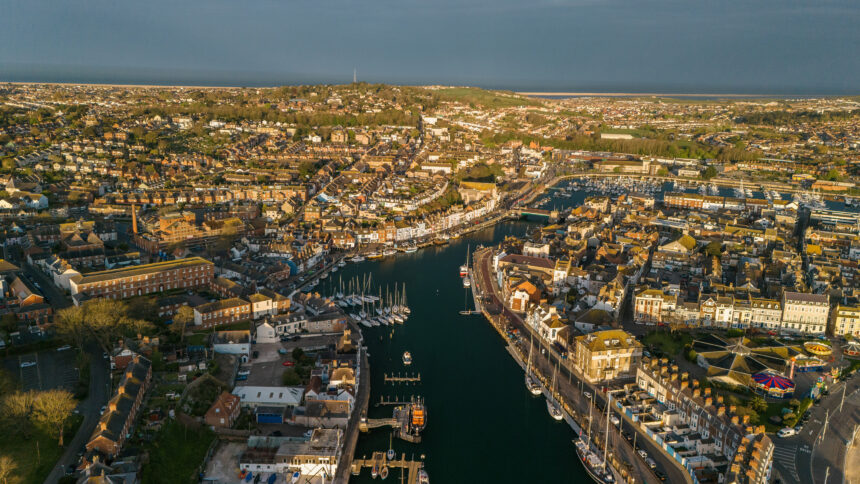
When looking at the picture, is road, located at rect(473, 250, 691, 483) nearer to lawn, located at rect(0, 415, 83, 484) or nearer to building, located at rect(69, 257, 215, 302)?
building, located at rect(69, 257, 215, 302)

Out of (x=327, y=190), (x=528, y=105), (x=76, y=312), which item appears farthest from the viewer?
(x=528, y=105)

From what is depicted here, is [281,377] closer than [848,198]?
Yes

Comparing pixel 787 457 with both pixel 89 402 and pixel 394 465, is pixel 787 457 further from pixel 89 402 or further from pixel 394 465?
pixel 89 402

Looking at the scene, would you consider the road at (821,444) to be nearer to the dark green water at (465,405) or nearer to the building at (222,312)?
the dark green water at (465,405)

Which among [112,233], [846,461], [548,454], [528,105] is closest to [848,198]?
[846,461]

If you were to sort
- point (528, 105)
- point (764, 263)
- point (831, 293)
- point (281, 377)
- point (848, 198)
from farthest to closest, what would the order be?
1. point (528, 105)
2. point (848, 198)
3. point (764, 263)
4. point (831, 293)
5. point (281, 377)

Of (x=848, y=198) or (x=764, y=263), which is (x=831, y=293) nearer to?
(x=764, y=263)

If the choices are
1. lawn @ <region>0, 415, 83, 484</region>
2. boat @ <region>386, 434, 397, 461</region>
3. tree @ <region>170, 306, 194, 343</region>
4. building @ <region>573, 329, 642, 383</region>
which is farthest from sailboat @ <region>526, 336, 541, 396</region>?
lawn @ <region>0, 415, 83, 484</region>
